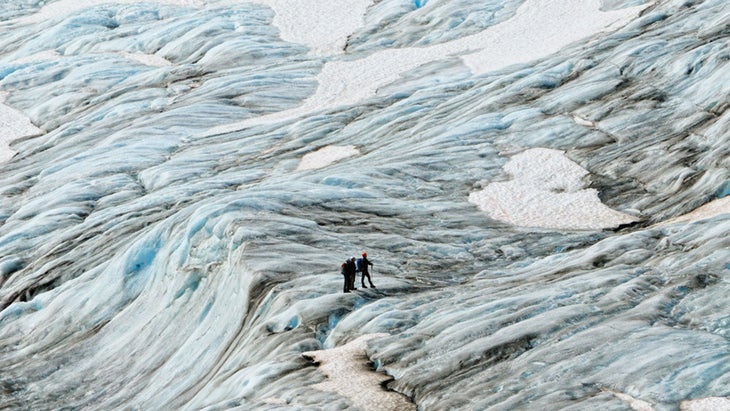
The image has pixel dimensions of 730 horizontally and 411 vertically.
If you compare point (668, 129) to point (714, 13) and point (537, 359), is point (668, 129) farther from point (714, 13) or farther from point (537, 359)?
point (537, 359)

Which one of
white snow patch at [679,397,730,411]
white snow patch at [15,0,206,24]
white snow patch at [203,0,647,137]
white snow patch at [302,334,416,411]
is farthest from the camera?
white snow patch at [15,0,206,24]

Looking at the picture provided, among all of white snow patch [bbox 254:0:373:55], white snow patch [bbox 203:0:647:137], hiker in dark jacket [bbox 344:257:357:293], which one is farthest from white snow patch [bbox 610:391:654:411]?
white snow patch [bbox 254:0:373:55]

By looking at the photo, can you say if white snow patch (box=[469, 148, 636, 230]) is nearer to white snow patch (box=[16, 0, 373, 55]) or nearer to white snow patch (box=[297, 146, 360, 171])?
white snow patch (box=[297, 146, 360, 171])

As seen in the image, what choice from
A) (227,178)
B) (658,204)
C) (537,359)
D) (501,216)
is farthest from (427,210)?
(537,359)

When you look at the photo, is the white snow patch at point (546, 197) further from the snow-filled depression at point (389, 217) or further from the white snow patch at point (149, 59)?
the white snow patch at point (149, 59)

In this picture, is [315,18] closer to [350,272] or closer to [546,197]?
[546,197]

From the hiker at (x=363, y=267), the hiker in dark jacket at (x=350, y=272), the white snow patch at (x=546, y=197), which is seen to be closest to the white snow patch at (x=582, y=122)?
the white snow patch at (x=546, y=197)
